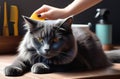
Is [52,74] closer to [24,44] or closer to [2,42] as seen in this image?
[24,44]

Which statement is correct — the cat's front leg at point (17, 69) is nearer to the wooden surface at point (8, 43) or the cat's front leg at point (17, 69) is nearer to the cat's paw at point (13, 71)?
the cat's paw at point (13, 71)

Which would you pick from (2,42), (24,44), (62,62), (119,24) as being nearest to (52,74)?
(62,62)

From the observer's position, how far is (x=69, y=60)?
98 centimetres

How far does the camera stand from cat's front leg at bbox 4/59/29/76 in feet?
3.06

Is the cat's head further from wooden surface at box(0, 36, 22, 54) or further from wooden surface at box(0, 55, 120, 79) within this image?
wooden surface at box(0, 36, 22, 54)

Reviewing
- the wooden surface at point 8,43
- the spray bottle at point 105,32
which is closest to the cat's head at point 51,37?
the wooden surface at point 8,43

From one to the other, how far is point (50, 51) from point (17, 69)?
0.14m

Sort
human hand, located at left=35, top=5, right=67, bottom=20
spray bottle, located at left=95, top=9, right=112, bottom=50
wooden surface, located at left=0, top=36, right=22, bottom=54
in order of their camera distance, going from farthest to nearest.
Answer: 1. spray bottle, located at left=95, top=9, right=112, bottom=50
2. wooden surface, located at left=0, top=36, right=22, bottom=54
3. human hand, located at left=35, top=5, right=67, bottom=20

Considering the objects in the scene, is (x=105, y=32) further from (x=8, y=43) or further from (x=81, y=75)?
(x=81, y=75)

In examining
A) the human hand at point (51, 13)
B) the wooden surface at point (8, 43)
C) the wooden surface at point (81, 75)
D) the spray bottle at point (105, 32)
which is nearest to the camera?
the wooden surface at point (81, 75)

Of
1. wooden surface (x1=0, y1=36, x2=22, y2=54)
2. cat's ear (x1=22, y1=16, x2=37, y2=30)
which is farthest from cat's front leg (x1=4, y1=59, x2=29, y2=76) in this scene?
wooden surface (x1=0, y1=36, x2=22, y2=54)

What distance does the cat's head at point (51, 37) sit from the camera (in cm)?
93

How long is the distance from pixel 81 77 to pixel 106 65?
26cm

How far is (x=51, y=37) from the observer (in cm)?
93
